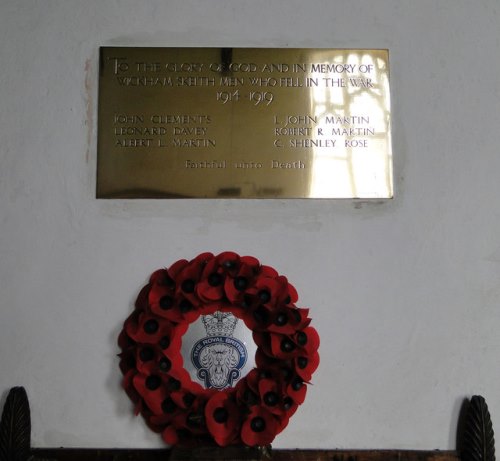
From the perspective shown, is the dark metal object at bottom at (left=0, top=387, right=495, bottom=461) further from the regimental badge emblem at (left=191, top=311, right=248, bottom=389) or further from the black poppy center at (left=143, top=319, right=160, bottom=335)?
the black poppy center at (left=143, top=319, right=160, bottom=335)

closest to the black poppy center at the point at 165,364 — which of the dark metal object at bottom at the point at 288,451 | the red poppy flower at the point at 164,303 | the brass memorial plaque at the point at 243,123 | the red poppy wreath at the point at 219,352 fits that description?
the red poppy wreath at the point at 219,352

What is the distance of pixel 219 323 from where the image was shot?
4.60ft

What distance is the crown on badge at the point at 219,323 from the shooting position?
140 cm

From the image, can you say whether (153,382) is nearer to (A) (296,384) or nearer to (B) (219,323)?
(B) (219,323)

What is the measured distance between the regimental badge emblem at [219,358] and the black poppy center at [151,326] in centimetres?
12

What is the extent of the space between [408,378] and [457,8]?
3.77 feet

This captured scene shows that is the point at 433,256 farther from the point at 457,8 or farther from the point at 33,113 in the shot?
the point at 33,113

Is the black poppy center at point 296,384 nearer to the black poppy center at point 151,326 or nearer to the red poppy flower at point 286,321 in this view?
the red poppy flower at point 286,321

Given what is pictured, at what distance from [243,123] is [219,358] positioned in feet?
2.29

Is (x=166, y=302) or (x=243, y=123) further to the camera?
(x=243, y=123)

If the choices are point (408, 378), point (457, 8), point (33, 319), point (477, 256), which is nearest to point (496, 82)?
point (457, 8)

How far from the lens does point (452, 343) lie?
1.46 metres

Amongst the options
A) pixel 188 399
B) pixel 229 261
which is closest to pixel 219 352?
pixel 188 399

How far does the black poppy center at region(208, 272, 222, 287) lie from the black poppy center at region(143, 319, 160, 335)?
18 centimetres
